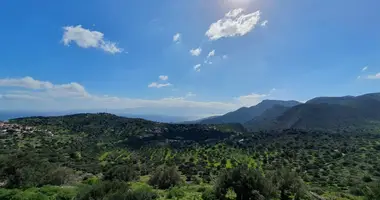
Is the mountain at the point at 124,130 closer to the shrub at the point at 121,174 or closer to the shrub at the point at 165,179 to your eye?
the shrub at the point at 121,174

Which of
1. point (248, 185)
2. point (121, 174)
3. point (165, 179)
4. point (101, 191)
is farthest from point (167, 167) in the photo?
point (101, 191)

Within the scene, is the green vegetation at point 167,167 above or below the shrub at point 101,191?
below

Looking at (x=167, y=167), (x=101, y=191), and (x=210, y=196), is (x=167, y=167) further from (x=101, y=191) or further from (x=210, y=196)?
(x=101, y=191)

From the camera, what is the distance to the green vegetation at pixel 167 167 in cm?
2050

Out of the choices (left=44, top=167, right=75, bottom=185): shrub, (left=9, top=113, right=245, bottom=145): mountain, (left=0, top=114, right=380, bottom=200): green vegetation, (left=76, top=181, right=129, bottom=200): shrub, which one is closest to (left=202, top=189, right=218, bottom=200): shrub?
(left=0, top=114, right=380, bottom=200): green vegetation

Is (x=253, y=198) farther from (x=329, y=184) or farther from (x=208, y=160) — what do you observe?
(x=208, y=160)

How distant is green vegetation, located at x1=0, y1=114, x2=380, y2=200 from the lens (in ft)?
67.3

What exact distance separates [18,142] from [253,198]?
78732mm

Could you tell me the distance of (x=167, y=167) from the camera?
120 feet

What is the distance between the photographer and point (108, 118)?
140750 millimetres

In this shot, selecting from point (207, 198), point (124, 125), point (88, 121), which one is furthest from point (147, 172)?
point (88, 121)

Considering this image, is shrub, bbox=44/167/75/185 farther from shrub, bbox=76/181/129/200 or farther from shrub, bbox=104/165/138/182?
shrub, bbox=76/181/129/200

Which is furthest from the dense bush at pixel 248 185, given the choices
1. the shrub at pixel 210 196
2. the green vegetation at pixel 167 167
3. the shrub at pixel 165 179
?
the shrub at pixel 165 179

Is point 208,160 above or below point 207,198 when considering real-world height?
below
